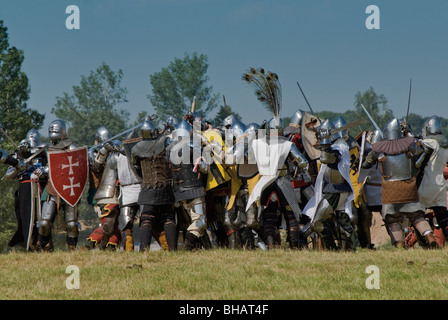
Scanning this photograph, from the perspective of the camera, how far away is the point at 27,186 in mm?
10391

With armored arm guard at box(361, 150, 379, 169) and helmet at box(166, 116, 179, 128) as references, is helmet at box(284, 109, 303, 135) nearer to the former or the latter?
armored arm guard at box(361, 150, 379, 169)

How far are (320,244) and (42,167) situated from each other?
397cm

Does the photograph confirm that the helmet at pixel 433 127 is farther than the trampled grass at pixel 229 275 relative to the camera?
Yes

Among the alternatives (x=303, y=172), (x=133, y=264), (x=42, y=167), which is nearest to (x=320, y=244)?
(x=303, y=172)

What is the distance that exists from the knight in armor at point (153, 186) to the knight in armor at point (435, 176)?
3253 millimetres

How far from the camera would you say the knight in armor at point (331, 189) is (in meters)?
9.03

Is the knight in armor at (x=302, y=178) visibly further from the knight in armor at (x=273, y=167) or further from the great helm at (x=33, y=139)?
the great helm at (x=33, y=139)

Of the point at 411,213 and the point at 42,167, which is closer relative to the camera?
the point at 411,213

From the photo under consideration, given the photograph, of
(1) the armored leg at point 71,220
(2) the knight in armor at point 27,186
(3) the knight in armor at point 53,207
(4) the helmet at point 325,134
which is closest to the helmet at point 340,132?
(4) the helmet at point 325,134

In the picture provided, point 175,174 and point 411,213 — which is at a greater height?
point 175,174
